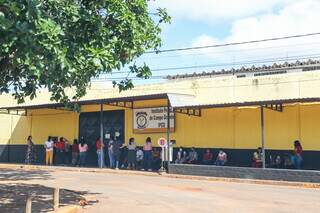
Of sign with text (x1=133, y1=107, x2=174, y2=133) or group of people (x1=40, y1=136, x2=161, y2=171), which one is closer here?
group of people (x1=40, y1=136, x2=161, y2=171)

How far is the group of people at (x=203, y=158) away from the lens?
80.4 ft

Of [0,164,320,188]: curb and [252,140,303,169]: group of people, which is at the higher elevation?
[252,140,303,169]: group of people

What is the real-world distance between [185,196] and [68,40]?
7431mm

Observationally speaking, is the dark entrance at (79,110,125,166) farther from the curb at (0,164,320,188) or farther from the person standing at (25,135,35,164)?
the person standing at (25,135,35,164)

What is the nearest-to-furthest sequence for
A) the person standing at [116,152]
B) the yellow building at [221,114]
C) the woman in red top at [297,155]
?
1. the woman in red top at [297,155]
2. the yellow building at [221,114]
3. the person standing at [116,152]

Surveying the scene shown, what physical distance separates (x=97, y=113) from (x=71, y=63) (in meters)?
21.4

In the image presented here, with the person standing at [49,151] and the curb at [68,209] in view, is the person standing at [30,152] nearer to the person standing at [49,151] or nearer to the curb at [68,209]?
the person standing at [49,151]

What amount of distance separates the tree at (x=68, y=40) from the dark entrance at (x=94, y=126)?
1603 cm

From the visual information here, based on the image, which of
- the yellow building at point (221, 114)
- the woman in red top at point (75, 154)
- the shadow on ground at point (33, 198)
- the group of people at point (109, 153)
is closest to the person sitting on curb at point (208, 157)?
the yellow building at point (221, 114)

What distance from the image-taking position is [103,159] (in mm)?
28688

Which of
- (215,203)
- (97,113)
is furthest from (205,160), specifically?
(215,203)

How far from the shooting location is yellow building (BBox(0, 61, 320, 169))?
75.2 feet

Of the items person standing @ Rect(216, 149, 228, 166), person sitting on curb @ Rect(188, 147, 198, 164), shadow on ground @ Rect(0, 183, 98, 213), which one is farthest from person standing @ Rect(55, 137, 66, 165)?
shadow on ground @ Rect(0, 183, 98, 213)

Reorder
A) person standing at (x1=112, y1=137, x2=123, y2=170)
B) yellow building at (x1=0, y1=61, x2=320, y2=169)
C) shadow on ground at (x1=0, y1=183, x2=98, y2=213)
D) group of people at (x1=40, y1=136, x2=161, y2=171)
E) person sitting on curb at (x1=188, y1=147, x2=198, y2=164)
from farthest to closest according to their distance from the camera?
person standing at (x1=112, y1=137, x2=123, y2=170)
group of people at (x1=40, y1=136, x2=161, y2=171)
person sitting on curb at (x1=188, y1=147, x2=198, y2=164)
yellow building at (x1=0, y1=61, x2=320, y2=169)
shadow on ground at (x1=0, y1=183, x2=98, y2=213)
